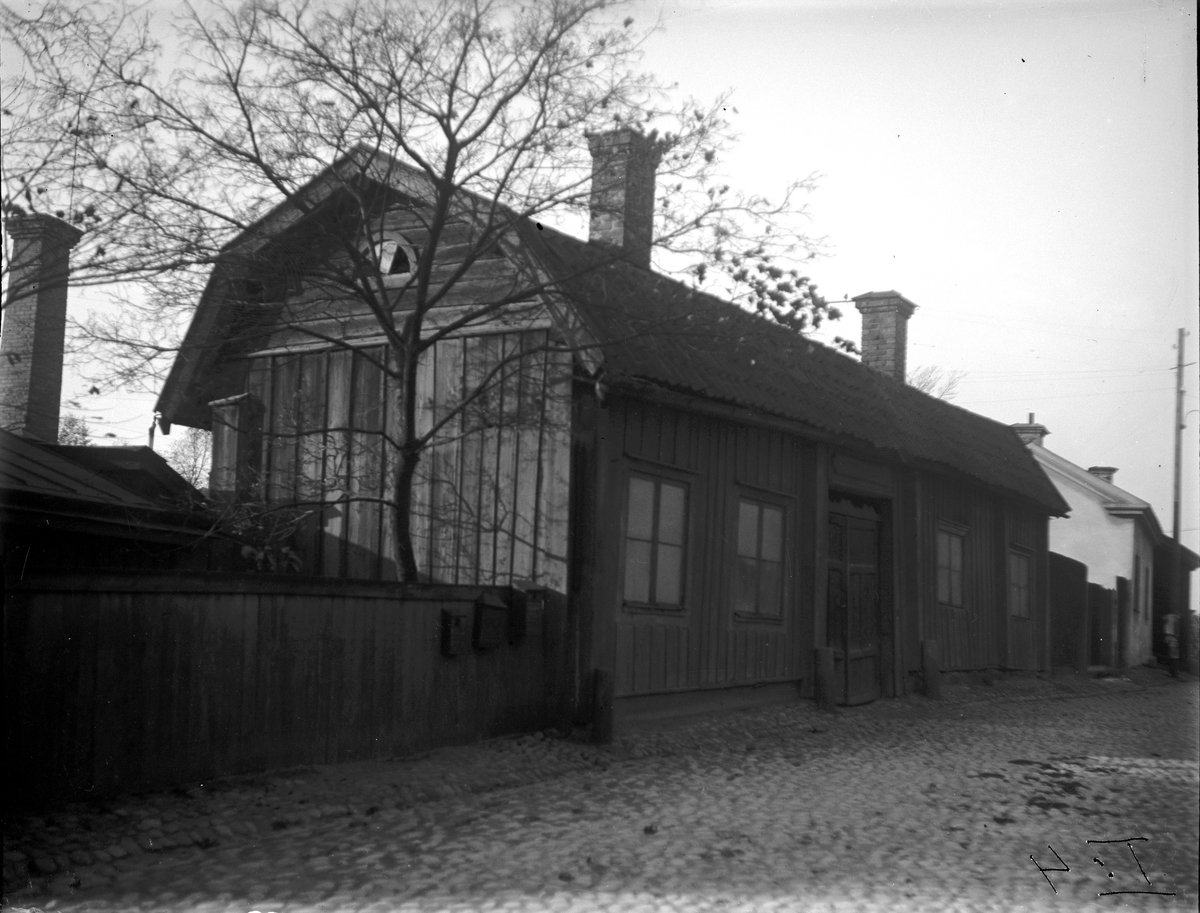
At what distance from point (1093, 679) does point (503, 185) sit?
61.0 ft

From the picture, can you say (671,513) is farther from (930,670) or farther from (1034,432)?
(1034,432)

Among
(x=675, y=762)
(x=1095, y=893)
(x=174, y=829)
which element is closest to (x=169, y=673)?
(x=174, y=829)

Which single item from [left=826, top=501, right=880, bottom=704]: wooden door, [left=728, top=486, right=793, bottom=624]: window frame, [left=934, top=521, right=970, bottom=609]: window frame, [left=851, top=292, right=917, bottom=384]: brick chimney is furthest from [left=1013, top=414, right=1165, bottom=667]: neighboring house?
[left=728, top=486, right=793, bottom=624]: window frame

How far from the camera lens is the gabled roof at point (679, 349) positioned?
32.8 feet

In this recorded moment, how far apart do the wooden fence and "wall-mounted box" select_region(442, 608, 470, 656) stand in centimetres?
2

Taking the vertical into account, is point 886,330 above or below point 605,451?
above

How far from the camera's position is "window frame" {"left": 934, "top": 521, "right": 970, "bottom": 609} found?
690 inches

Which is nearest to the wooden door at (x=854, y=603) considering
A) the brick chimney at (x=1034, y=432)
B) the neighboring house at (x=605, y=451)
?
the neighboring house at (x=605, y=451)

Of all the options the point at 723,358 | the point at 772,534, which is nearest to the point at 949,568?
the point at 772,534

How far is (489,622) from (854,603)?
7.06 metres

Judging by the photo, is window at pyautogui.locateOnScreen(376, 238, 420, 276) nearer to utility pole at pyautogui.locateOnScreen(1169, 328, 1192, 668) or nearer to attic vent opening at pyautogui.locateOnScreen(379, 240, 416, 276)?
attic vent opening at pyautogui.locateOnScreen(379, 240, 416, 276)

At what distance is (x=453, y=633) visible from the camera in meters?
9.30

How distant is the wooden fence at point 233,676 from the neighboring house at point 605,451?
47.0 inches

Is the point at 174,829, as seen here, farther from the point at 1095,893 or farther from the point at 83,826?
the point at 1095,893
